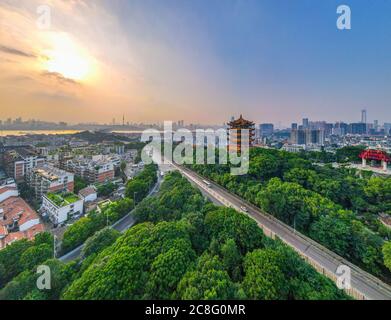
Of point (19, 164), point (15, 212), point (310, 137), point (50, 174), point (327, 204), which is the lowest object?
point (15, 212)

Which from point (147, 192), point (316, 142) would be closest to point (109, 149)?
point (147, 192)

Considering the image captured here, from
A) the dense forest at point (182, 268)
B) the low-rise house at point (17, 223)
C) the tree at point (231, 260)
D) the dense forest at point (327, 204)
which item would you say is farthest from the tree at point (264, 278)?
the low-rise house at point (17, 223)

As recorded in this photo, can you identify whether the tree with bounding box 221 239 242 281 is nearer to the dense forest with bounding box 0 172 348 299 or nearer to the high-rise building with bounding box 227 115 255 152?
the dense forest with bounding box 0 172 348 299

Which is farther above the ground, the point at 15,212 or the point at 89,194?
the point at 89,194

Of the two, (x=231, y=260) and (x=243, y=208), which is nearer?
(x=231, y=260)

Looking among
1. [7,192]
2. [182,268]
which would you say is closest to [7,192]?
[7,192]

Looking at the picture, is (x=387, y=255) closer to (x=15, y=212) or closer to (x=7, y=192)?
(x=15, y=212)

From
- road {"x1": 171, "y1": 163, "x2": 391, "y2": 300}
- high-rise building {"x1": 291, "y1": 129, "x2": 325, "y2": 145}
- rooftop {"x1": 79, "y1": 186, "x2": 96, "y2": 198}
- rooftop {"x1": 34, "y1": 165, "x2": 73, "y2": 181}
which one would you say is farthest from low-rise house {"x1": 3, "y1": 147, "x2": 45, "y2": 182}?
high-rise building {"x1": 291, "y1": 129, "x2": 325, "y2": 145}
